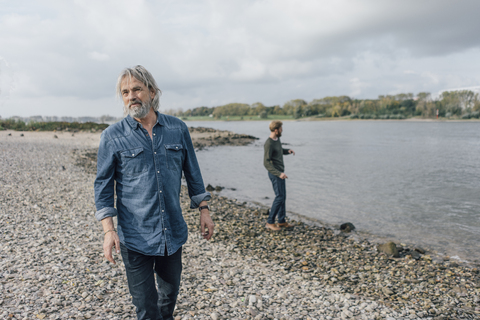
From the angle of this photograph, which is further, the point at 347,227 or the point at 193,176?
the point at 347,227

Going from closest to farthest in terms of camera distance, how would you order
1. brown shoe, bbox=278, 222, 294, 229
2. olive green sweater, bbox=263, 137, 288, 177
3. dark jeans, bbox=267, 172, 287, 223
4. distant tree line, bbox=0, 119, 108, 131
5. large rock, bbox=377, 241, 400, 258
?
large rock, bbox=377, 241, 400, 258, olive green sweater, bbox=263, 137, 288, 177, dark jeans, bbox=267, 172, 287, 223, brown shoe, bbox=278, 222, 294, 229, distant tree line, bbox=0, 119, 108, 131

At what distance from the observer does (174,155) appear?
3.02 meters

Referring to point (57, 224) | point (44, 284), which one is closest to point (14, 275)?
point (44, 284)

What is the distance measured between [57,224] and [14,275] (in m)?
2.99

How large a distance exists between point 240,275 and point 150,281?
348cm

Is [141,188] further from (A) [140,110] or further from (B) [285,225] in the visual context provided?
(B) [285,225]

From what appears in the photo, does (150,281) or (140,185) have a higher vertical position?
(140,185)

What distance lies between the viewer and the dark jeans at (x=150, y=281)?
9.48 feet

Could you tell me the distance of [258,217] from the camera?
1098cm

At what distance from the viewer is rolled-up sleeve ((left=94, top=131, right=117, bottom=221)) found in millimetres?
2812

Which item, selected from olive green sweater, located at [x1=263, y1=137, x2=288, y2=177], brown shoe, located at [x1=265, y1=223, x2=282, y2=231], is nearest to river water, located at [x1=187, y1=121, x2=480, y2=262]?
brown shoe, located at [x1=265, y1=223, x2=282, y2=231]

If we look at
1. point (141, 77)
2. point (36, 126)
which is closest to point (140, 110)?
point (141, 77)

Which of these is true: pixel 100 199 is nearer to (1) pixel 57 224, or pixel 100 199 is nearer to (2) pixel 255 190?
(1) pixel 57 224

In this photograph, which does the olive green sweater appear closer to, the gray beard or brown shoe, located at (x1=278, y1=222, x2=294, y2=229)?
brown shoe, located at (x1=278, y1=222, x2=294, y2=229)
